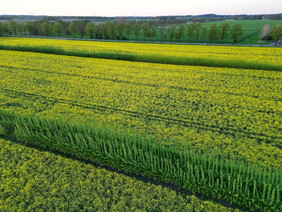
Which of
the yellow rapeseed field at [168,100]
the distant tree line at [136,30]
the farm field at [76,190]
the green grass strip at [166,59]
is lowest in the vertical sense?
the farm field at [76,190]

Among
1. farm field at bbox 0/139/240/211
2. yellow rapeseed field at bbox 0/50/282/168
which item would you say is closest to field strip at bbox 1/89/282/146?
yellow rapeseed field at bbox 0/50/282/168

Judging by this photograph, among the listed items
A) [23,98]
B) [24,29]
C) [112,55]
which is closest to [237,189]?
[23,98]

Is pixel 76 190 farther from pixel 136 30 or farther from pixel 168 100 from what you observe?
pixel 136 30

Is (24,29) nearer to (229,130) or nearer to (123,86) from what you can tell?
(123,86)

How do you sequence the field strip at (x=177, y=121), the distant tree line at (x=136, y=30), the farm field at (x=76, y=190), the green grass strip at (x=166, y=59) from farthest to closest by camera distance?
the distant tree line at (x=136, y=30) → the green grass strip at (x=166, y=59) → the field strip at (x=177, y=121) → the farm field at (x=76, y=190)

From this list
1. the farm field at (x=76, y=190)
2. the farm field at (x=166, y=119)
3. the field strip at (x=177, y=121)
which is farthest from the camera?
the field strip at (x=177, y=121)

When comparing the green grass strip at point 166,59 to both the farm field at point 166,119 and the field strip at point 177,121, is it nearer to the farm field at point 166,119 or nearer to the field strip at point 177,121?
the farm field at point 166,119

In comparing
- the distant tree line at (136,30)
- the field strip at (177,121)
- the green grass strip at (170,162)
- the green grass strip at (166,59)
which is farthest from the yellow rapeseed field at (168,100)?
the distant tree line at (136,30)

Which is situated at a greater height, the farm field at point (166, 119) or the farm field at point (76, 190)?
the farm field at point (166, 119)
